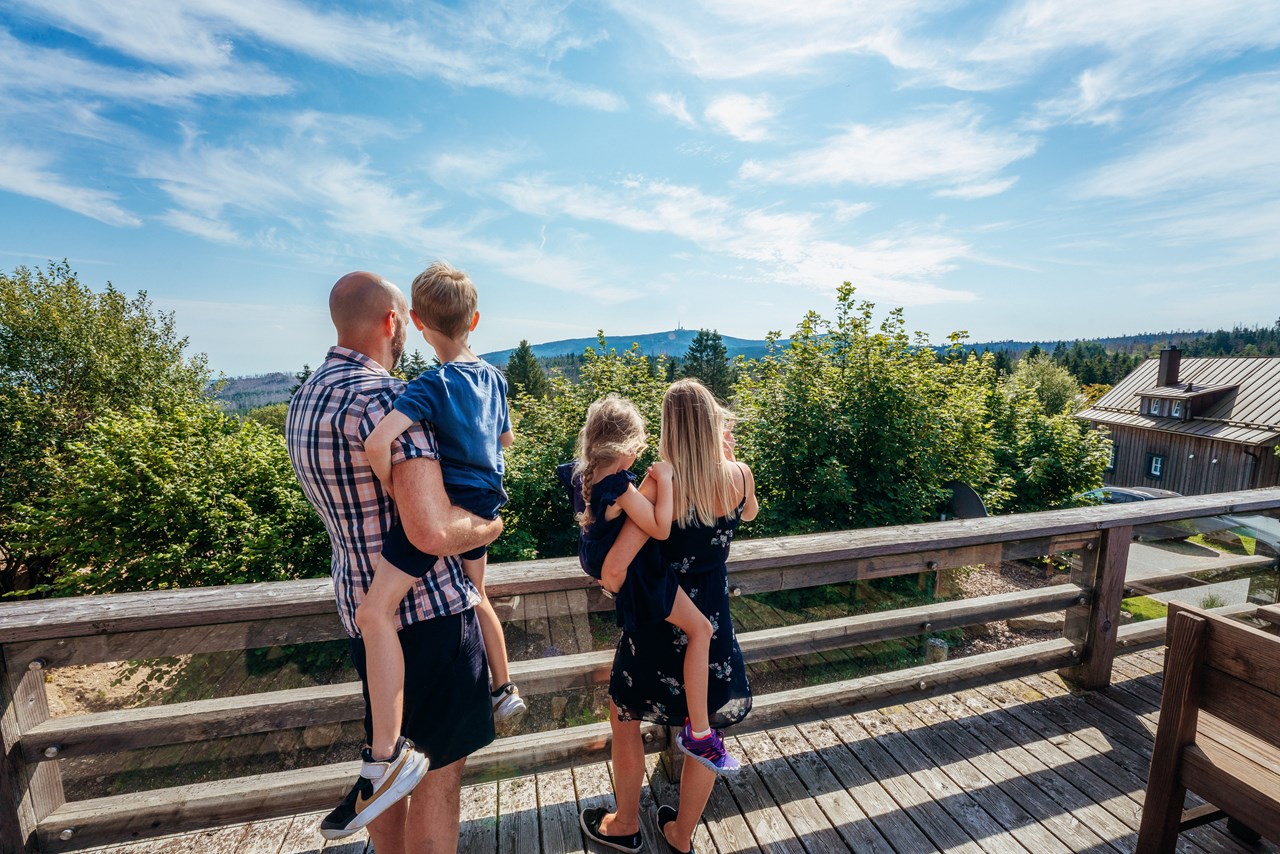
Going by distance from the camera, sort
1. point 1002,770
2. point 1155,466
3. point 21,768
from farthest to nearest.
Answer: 1. point 1155,466
2. point 1002,770
3. point 21,768

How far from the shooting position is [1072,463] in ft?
34.5

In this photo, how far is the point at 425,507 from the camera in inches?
54.3

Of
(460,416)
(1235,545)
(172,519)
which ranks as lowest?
(172,519)

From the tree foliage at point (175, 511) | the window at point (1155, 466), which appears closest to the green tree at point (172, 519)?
the tree foliage at point (175, 511)

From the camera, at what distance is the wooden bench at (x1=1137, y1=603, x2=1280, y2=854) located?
156cm

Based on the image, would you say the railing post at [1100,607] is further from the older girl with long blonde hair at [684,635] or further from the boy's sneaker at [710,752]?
the boy's sneaker at [710,752]

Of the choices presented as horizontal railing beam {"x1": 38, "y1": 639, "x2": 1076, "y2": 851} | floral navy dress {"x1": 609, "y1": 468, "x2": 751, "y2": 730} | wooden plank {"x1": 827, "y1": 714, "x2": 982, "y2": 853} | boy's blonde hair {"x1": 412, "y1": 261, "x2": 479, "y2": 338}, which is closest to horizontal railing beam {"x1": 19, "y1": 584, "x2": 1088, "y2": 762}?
horizontal railing beam {"x1": 38, "y1": 639, "x2": 1076, "y2": 851}

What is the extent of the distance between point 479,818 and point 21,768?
4.99 ft

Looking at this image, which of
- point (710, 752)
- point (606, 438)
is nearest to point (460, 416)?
point (606, 438)

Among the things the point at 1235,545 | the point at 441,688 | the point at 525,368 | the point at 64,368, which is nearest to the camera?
the point at 441,688

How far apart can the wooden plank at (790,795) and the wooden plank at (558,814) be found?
2.61ft

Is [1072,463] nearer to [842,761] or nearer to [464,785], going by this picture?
[842,761]

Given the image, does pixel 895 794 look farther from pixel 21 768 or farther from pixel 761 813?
pixel 21 768

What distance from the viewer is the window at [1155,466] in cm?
2919
